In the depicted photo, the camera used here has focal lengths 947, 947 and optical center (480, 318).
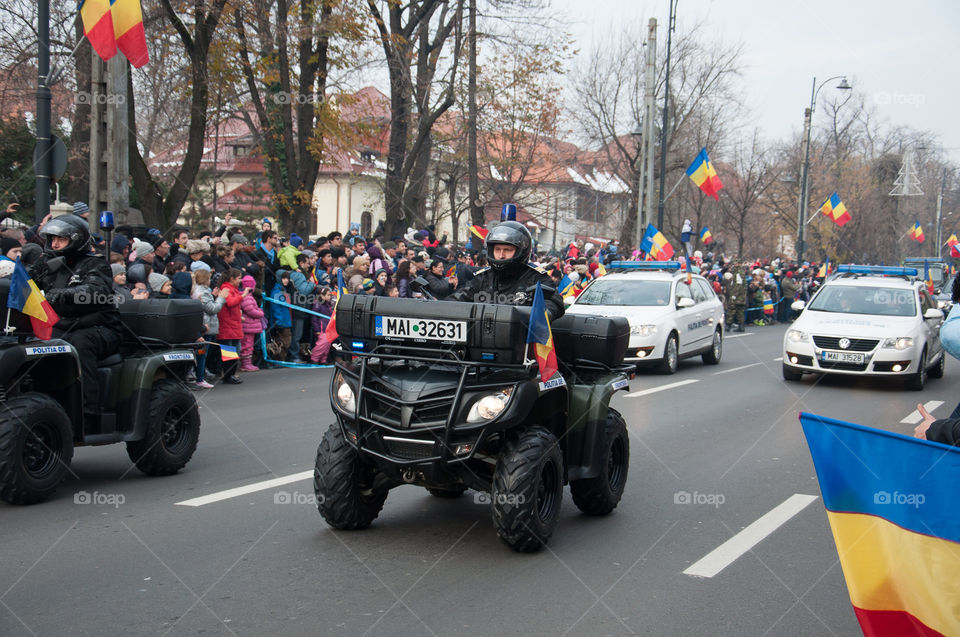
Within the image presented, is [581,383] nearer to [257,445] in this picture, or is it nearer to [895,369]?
[257,445]

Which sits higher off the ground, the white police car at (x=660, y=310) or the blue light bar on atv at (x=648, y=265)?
the blue light bar on atv at (x=648, y=265)

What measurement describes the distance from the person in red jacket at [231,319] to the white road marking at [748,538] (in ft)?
28.3

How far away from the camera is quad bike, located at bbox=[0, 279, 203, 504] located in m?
6.48

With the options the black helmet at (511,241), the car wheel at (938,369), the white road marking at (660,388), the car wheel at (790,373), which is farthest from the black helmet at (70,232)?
the car wheel at (938,369)

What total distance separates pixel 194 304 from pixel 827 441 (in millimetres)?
6085

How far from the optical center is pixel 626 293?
16.6 m

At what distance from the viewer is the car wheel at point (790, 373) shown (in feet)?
49.6

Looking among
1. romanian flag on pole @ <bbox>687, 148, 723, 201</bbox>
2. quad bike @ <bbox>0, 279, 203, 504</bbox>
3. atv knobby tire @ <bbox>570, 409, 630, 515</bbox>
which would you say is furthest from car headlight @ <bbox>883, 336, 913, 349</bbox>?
quad bike @ <bbox>0, 279, 203, 504</bbox>

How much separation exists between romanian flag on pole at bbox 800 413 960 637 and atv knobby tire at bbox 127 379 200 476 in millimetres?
5650

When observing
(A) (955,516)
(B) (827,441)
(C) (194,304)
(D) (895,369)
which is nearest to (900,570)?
(A) (955,516)

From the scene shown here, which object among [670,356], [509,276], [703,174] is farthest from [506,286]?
[703,174]

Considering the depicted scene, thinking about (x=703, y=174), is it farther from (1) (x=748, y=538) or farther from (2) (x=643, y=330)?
(1) (x=748, y=538)

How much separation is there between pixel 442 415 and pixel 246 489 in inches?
95.6

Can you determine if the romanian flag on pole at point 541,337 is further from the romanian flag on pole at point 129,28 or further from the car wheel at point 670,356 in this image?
the car wheel at point 670,356
